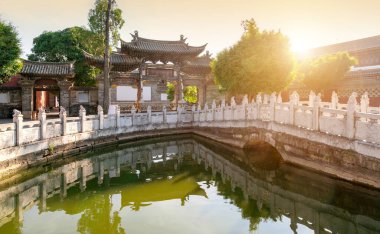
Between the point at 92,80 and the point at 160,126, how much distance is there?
15671 millimetres

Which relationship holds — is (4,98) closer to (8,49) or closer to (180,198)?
(8,49)

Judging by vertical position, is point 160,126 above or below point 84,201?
above

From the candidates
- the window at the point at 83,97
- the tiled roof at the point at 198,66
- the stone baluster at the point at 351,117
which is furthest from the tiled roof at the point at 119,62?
the stone baluster at the point at 351,117

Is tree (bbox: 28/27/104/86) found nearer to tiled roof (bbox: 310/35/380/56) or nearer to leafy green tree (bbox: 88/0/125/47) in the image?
leafy green tree (bbox: 88/0/125/47)

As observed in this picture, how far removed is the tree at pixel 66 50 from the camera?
32.2 metres

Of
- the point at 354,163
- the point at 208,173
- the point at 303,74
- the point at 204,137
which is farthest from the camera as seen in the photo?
the point at 303,74

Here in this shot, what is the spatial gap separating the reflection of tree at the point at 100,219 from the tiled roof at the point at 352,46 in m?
26.4

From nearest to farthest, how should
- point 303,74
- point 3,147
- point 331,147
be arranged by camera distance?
point 331,147 → point 3,147 → point 303,74

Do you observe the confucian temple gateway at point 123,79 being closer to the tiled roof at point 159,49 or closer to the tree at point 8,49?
the tiled roof at point 159,49

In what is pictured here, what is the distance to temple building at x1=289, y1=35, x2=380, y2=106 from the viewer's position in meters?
Answer: 21.8

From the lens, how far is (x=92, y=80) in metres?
32.4

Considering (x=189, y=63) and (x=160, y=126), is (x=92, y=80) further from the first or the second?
(x=160, y=126)

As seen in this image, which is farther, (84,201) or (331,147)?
(331,147)

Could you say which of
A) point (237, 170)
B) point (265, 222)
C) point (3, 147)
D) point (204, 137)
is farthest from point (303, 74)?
point (3, 147)
